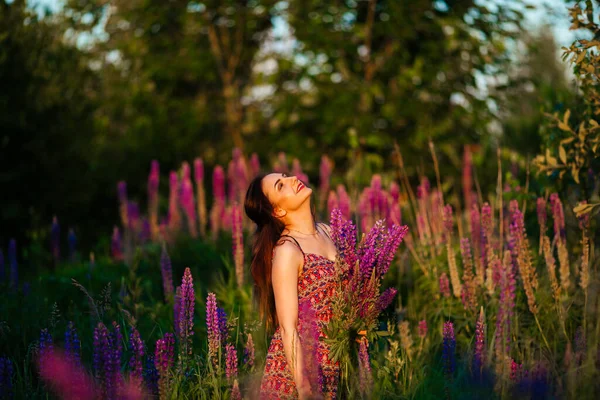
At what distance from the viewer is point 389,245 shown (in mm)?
3332

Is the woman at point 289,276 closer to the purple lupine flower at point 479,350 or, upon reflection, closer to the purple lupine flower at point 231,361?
the purple lupine flower at point 231,361

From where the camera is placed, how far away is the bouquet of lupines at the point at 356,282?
322 centimetres

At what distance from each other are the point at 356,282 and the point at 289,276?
1.16 ft

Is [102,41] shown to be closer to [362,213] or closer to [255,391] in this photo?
[362,213]

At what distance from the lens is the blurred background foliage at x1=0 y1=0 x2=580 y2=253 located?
8.88 meters

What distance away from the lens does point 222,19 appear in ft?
39.0

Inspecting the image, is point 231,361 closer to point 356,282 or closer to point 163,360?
point 163,360

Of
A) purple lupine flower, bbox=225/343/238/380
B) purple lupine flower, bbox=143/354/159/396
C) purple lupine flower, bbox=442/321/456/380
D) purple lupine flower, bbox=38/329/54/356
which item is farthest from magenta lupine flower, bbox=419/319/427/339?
purple lupine flower, bbox=38/329/54/356

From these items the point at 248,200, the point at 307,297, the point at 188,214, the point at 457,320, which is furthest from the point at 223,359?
the point at 188,214

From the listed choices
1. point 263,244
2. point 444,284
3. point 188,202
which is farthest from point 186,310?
point 188,202

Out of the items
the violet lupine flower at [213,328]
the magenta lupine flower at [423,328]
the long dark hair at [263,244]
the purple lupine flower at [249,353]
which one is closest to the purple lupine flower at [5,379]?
the violet lupine flower at [213,328]

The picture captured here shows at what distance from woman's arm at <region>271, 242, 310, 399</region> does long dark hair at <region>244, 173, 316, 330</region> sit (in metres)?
0.18

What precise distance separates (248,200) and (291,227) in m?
0.31

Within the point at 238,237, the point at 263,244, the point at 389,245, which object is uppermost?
the point at 389,245
